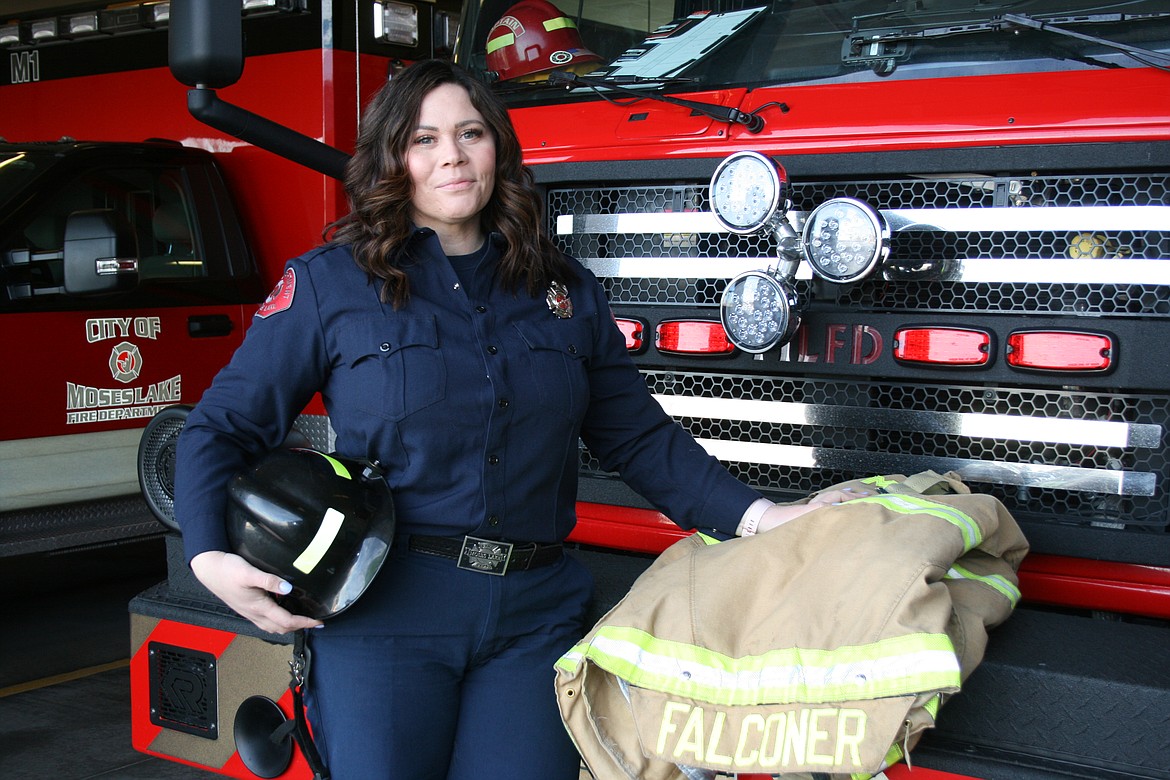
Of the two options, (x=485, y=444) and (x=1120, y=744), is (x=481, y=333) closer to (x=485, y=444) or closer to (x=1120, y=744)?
(x=485, y=444)

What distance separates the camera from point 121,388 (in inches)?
217

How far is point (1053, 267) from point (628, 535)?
133 cm

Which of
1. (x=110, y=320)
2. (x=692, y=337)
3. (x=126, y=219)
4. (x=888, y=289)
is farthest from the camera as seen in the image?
(x=126, y=219)

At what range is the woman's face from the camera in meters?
2.45

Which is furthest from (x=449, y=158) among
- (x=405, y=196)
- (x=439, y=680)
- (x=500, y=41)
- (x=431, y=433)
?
(x=500, y=41)

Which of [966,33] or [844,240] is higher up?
[966,33]

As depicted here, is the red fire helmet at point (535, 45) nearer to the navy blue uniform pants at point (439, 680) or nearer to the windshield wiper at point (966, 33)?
the windshield wiper at point (966, 33)

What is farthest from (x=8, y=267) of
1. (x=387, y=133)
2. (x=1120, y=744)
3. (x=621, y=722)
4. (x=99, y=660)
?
(x=1120, y=744)

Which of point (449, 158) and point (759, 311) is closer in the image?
point (449, 158)

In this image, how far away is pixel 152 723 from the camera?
324 centimetres

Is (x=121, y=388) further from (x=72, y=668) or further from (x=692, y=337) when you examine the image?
(x=692, y=337)

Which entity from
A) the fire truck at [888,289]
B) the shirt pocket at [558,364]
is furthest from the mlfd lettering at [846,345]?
the shirt pocket at [558,364]

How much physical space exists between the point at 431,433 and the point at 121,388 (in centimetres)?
Answer: 363

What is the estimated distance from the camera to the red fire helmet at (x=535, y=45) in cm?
365
